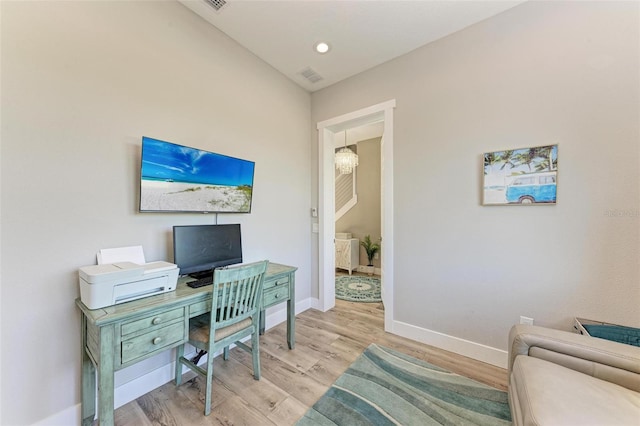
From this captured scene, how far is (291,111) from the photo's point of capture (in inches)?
123

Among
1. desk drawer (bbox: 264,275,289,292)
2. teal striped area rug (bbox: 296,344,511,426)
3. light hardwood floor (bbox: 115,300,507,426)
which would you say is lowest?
light hardwood floor (bbox: 115,300,507,426)

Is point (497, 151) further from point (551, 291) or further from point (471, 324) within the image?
point (471, 324)

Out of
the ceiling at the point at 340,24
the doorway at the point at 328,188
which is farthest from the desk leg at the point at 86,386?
the ceiling at the point at 340,24

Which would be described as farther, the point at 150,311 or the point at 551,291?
the point at 551,291

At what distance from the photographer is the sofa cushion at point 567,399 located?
0.97 meters

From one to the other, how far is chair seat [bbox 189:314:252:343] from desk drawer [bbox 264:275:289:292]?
308 mm

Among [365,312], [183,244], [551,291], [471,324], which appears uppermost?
[183,244]

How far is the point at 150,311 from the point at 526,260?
2797 millimetres

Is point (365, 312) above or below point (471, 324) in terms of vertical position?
below

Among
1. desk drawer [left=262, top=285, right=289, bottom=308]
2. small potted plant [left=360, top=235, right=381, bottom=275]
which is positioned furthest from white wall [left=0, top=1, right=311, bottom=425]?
small potted plant [left=360, top=235, right=381, bottom=275]

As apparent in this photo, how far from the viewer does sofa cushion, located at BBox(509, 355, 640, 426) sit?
97cm

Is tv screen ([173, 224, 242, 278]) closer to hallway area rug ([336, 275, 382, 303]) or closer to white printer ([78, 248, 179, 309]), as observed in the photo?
white printer ([78, 248, 179, 309])

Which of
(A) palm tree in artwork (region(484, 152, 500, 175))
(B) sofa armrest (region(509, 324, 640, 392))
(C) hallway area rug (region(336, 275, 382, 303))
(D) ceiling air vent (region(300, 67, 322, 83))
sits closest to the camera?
(B) sofa armrest (region(509, 324, 640, 392))

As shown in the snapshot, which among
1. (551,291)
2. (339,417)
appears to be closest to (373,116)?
(551,291)
